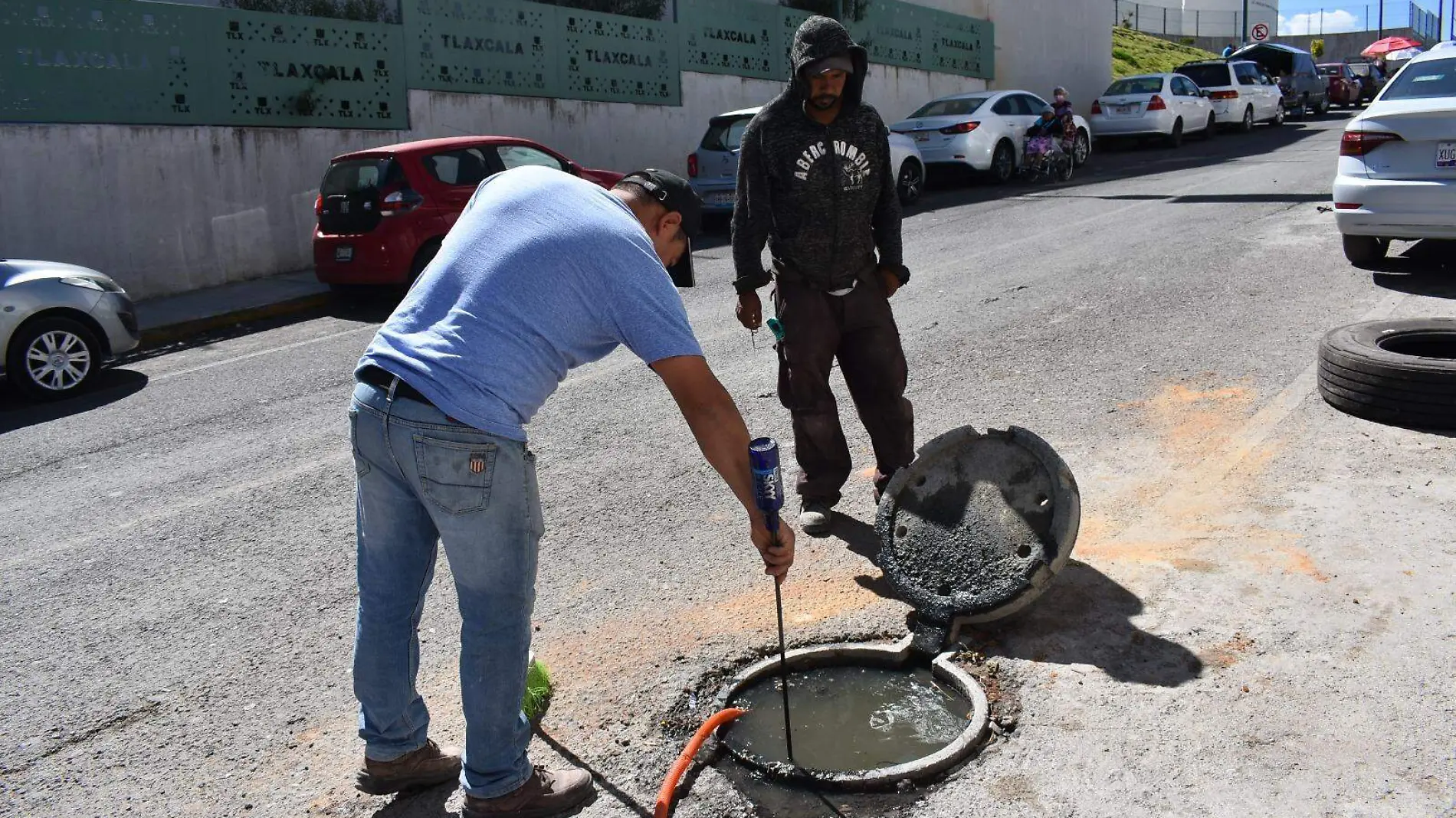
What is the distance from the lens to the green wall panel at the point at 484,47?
16.5 m

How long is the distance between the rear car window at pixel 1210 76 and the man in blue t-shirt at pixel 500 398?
1144 inches

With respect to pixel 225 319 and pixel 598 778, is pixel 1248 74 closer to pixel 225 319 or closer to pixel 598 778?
pixel 225 319

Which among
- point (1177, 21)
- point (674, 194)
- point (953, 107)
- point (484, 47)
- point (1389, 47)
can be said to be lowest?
point (674, 194)

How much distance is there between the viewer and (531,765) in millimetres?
3078

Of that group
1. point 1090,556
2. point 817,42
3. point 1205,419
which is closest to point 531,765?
point 1090,556

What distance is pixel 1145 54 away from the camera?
4553cm

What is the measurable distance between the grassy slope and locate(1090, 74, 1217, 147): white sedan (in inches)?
452

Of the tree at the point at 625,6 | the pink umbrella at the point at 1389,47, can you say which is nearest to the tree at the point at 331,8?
the tree at the point at 625,6

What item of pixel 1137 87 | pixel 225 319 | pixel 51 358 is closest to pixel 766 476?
pixel 51 358

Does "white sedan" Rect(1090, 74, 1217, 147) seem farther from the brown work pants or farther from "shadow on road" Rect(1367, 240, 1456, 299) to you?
the brown work pants

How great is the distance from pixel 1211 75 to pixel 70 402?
27.3 m

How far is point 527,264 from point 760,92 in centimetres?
2111

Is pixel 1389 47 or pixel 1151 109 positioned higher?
pixel 1389 47

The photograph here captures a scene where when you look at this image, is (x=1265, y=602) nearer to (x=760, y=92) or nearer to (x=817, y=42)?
(x=817, y=42)
